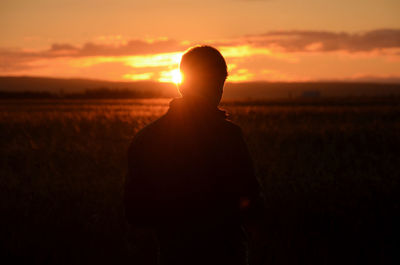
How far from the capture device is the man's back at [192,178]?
235 centimetres

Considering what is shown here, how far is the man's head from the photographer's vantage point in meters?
2.40

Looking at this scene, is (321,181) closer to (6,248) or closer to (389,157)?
(389,157)

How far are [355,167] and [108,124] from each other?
45.6 feet

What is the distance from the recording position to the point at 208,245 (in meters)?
2.43

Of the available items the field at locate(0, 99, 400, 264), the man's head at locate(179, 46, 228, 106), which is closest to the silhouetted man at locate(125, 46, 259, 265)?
the man's head at locate(179, 46, 228, 106)

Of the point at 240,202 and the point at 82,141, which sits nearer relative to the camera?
the point at 240,202

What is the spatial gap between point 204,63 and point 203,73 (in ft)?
0.17

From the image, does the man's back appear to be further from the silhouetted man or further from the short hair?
the short hair

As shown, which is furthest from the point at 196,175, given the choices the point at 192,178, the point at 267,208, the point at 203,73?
the point at 267,208

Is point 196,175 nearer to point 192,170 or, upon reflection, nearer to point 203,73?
point 192,170

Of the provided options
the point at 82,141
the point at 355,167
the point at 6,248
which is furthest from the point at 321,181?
the point at 82,141

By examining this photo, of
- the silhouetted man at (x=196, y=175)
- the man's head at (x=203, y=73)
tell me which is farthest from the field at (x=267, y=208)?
the man's head at (x=203, y=73)

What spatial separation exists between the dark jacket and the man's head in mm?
90

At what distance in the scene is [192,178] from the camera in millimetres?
2363
